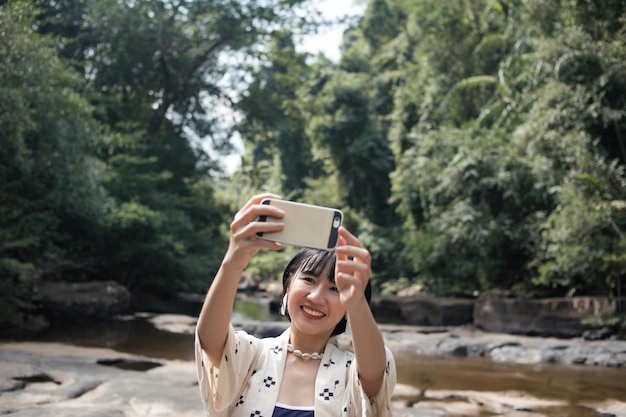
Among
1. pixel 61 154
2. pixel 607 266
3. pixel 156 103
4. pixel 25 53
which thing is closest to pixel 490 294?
pixel 607 266

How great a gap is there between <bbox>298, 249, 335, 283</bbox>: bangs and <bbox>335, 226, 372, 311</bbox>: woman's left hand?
292mm

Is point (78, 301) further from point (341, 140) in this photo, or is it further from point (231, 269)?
point (341, 140)

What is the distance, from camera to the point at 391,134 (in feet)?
73.2

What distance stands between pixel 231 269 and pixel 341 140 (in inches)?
909

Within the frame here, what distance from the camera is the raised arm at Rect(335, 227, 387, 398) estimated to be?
1.57 metres

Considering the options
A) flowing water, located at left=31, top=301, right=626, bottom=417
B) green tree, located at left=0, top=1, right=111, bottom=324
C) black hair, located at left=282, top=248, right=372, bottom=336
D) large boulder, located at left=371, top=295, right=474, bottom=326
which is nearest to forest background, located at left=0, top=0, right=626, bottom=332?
green tree, located at left=0, top=1, right=111, bottom=324

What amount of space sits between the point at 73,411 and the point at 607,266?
9.12 meters

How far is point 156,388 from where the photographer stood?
572cm

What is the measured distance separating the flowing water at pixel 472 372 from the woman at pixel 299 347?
4.53 metres

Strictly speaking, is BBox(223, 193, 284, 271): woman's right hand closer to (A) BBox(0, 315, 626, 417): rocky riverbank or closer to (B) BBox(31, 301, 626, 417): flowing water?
(A) BBox(0, 315, 626, 417): rocky riverbank

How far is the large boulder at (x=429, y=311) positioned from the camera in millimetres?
13539

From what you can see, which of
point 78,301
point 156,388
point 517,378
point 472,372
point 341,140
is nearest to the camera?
point 156,388

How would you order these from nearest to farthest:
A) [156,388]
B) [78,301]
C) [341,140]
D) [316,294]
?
[316,294]
[156,388]
[78,301]
[341,140]

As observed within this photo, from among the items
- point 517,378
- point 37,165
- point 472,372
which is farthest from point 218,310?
point 37,165
